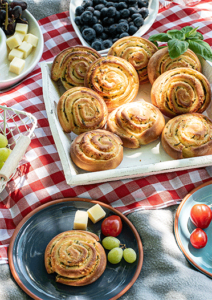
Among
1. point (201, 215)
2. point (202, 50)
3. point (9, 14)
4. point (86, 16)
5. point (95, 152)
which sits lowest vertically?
point (201, 215)

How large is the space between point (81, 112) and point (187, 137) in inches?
25.3

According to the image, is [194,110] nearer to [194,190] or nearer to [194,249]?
[194,190]

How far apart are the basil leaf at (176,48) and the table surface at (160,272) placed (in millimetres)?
973

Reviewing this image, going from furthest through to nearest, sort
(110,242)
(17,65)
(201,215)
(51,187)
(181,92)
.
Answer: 1. (17,65)
2. (181,92)
3. (51,187)
4. (201,215)
5. (110,242)

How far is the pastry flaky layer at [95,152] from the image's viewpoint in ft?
5.23

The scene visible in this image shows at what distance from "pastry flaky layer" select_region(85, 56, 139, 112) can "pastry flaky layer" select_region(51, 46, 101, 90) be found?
0.33 feet

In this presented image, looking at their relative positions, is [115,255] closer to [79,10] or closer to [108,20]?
[108,20]

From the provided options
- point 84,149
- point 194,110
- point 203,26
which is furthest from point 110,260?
point 203,26

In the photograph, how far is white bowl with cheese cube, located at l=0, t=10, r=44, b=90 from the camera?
2268 mm

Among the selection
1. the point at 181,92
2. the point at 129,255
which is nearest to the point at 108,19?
the point at 181,92

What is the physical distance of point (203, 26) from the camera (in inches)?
108

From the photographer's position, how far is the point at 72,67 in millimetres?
1977

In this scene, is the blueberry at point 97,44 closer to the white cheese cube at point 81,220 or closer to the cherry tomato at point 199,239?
the white cheese cube at point 81,220

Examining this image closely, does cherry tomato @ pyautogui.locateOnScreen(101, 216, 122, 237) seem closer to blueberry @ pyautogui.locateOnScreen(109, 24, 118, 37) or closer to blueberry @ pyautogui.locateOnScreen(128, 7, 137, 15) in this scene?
blueberry @ pyautogui.locateOnScreen(109, 24, 118, 37)
